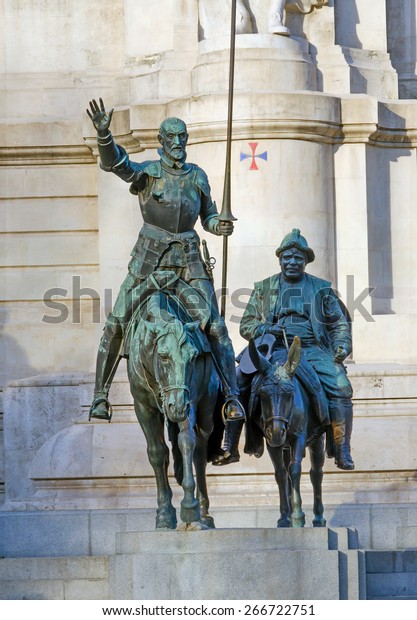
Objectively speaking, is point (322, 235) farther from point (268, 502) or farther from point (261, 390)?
point (261, 390)

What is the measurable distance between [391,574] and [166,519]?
2.79 m

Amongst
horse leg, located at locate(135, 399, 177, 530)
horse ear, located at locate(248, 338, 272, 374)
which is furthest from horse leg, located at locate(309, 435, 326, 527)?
horse leg, located at locate(135, 399, 177, 530)

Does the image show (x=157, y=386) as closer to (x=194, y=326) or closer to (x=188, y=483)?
(x=194, y=326)

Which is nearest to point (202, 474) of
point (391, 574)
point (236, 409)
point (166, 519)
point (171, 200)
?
point (166, 519)

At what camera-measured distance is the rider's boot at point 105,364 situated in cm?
2527

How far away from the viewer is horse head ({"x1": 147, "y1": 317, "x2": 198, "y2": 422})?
78.3 feet

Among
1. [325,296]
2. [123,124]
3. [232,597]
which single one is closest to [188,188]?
[325,296]

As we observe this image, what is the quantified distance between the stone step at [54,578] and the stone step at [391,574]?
274 centimetres

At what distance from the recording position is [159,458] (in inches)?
979

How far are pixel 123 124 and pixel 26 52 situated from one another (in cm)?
232

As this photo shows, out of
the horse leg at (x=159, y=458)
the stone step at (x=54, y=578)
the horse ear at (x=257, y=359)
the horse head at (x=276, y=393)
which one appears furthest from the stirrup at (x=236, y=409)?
the stone step at (x=54, y=578)

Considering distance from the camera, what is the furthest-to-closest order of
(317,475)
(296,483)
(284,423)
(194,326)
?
(317,475), (296,483), (284,423), (194,326)

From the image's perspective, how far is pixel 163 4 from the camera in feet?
107

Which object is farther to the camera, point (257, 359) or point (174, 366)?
point (257, 359)
